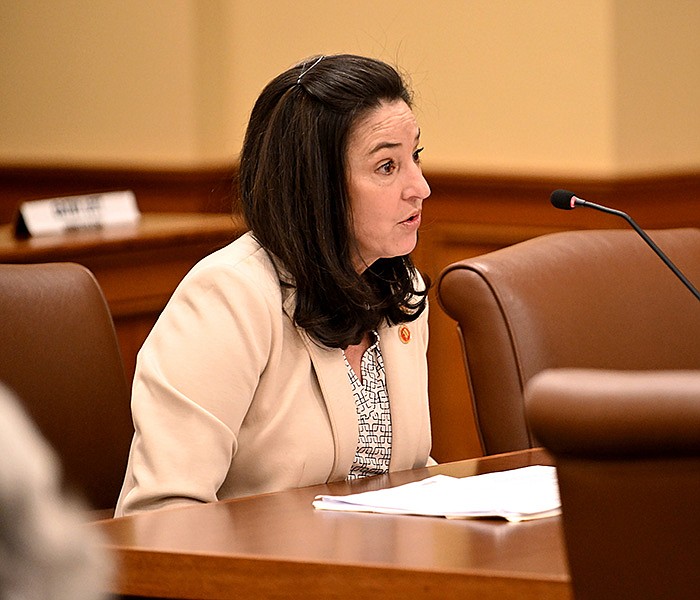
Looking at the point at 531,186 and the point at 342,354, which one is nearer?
the point at 342,354

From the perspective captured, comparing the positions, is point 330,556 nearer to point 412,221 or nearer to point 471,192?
point 412,221

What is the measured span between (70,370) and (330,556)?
1.05m

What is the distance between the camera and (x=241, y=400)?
1.96m

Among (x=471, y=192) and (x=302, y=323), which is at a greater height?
(x=302, y=323)

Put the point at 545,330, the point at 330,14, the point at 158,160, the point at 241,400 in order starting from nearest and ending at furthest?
the point at 241,400, the point at 545,330, the point at 330,14, the point at 158,160

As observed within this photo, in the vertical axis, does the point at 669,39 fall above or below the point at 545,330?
above

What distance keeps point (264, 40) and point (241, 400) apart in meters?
2.69

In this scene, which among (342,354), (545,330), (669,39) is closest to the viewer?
(342,354)

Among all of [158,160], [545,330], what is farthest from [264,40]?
[545,330]

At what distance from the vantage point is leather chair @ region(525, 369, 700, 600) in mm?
815

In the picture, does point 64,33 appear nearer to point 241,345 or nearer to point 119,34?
Result: point 119,34

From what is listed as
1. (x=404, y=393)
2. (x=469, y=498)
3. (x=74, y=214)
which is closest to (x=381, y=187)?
(x=404, y=393)

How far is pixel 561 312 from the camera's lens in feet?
7.64

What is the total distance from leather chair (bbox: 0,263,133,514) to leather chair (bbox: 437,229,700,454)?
0.60 meters
